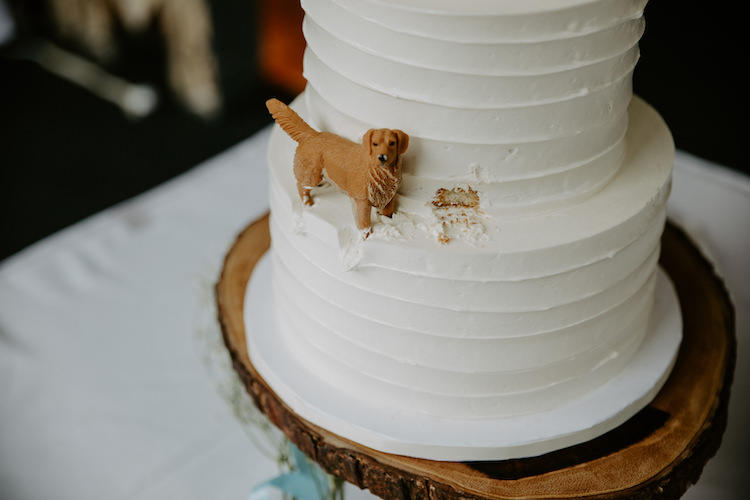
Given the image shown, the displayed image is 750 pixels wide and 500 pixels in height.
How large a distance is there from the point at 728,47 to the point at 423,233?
4773mm

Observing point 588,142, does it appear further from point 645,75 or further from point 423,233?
point 645,75

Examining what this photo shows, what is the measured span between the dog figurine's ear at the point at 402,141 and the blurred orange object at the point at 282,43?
3.14 metres

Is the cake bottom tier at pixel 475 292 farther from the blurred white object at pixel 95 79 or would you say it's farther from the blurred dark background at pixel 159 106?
the blurred white object at pixel 95 79

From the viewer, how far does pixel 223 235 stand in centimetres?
285

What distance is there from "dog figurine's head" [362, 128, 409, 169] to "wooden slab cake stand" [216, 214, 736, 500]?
65 cm

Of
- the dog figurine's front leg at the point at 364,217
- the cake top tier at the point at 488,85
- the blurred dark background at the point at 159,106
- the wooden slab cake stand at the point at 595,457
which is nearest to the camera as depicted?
the cake top tier at the point at 488,85

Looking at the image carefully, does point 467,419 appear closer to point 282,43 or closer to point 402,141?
point 402,141

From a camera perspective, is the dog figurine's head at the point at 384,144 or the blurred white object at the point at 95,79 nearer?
the dog figurine's head at the point at 384,144

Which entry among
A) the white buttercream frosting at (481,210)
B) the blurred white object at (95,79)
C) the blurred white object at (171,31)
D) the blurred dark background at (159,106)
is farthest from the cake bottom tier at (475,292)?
the blurred white object at (95,79)

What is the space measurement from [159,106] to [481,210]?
3.84 metres

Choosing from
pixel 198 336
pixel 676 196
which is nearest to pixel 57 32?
pixel 198 336

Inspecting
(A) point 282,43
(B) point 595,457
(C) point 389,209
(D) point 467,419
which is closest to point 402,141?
(C) point 389,209

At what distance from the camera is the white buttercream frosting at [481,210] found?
3.94ft

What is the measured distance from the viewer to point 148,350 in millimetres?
2451
